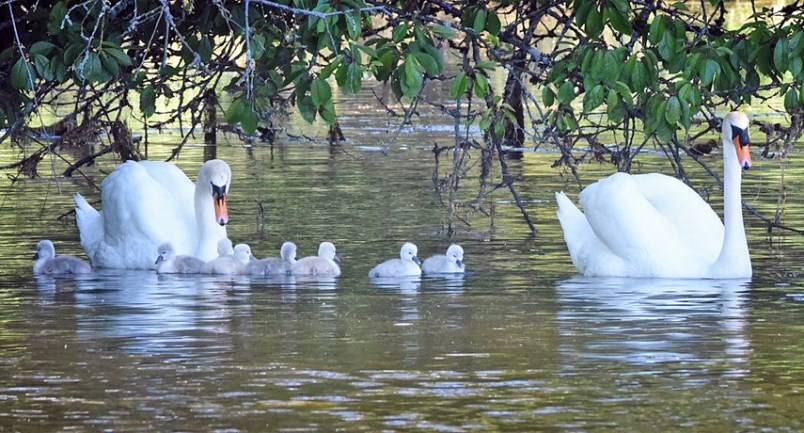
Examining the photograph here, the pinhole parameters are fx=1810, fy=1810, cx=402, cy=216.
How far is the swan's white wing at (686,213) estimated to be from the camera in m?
12.7

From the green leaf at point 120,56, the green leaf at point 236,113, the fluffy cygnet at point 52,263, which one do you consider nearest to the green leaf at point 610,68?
the green leaf at point 236,113

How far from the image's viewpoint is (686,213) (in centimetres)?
1283

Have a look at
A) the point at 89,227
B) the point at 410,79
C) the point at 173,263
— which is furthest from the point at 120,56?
the point at 89,227

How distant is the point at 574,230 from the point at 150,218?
328 centimetres

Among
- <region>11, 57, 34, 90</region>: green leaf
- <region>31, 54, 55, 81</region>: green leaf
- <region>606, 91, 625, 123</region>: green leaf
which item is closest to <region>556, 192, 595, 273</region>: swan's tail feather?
<region>606, 91, 625, 123</region>: green leaf

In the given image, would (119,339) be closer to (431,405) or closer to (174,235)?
(431,405)

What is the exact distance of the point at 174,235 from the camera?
1391 cm

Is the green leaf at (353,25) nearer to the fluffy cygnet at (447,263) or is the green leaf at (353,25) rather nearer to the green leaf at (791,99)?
the fluffy cygnet at (447,263)

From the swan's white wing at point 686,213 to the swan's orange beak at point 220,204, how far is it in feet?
9.73

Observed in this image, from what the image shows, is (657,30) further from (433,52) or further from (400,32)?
(400,32)

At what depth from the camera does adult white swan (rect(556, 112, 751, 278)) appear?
12.3m

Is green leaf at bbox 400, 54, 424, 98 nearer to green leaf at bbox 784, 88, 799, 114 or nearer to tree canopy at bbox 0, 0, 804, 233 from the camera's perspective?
tree canopy at bbox 0, 0, 804, 233

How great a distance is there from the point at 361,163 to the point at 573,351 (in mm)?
11940

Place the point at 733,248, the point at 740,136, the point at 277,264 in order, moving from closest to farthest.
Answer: the point at 733,248 → the point at 277,264 → the point at 740,136
